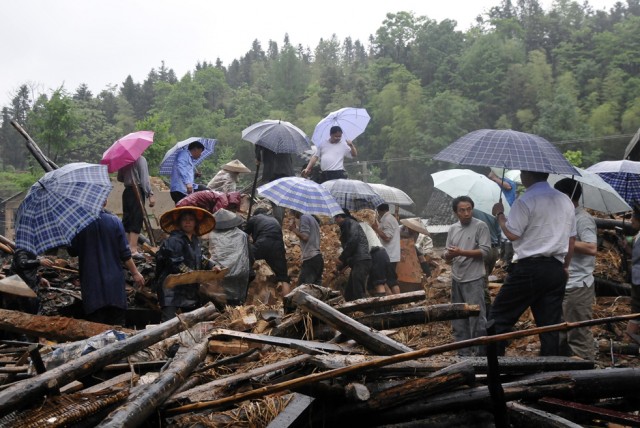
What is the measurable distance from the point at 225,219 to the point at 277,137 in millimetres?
3209

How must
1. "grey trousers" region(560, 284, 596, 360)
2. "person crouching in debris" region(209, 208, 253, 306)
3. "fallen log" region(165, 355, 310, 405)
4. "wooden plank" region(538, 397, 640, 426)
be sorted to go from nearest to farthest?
"wooden plank" region(538, 397, 640, 426) < "fallen log" region(165, 355, 310, 405) < "grey trousers" region(560, 284, 596, 360) < "person crouching in debris" region(209, 208, 253, 306)

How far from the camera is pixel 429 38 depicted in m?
75.9

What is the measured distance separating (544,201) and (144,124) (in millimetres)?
23949

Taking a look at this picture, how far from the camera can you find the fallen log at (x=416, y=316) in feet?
17.4

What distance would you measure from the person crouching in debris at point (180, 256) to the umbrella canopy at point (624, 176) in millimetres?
5335

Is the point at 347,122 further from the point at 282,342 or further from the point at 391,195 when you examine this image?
the point at 282,342

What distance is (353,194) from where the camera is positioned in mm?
10023

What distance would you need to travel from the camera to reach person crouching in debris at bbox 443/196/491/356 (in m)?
7.40

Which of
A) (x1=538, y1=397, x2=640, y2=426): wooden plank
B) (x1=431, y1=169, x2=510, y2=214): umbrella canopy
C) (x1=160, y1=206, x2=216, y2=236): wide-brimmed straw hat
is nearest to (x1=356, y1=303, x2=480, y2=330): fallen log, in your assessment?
(x1=538, y1=397, x2=640, y2=426): wooden plank

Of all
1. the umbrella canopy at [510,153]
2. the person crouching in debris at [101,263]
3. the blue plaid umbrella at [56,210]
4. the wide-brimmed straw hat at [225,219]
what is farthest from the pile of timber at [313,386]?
the wide-brimmed straw hat at [225,219]

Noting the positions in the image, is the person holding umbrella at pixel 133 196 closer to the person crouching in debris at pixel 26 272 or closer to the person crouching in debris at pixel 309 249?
the person crouching in debris at pixel 26 272

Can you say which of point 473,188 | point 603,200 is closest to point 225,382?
point 603,200

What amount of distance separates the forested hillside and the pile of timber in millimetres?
23722

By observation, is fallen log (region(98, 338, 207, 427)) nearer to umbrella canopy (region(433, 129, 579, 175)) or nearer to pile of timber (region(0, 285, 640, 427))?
pile of timber (region(0, 285, 640, 427))
